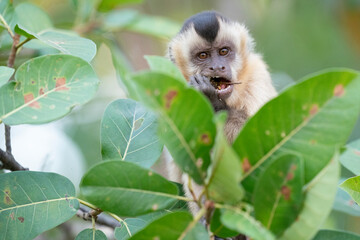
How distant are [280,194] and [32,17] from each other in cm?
178

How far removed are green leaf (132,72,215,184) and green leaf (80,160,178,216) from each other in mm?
108

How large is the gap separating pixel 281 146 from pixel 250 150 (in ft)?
0.24

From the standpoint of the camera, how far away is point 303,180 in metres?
1.07

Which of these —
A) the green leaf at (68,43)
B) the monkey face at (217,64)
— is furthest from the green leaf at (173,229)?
the monkey face at (217,64)

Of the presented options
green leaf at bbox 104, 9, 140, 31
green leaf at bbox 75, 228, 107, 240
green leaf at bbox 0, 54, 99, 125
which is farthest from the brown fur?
green leaf at bbox 0, 54, 99, 125

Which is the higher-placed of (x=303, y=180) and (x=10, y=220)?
(x=303, y=180)

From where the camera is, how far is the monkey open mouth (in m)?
2.78

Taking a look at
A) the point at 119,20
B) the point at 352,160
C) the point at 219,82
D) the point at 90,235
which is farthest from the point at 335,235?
the point at 119,20

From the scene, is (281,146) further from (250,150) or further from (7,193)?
(7,193)

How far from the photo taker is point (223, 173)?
106 centimetres

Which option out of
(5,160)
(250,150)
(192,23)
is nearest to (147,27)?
(192,23)

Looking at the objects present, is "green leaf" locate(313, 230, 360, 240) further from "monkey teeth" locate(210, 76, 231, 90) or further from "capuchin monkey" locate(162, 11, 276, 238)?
"monkey teeth" locate(210, 76, 231, 90)

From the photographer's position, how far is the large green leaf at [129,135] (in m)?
1.65

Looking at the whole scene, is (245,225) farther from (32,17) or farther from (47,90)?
(32,17)
